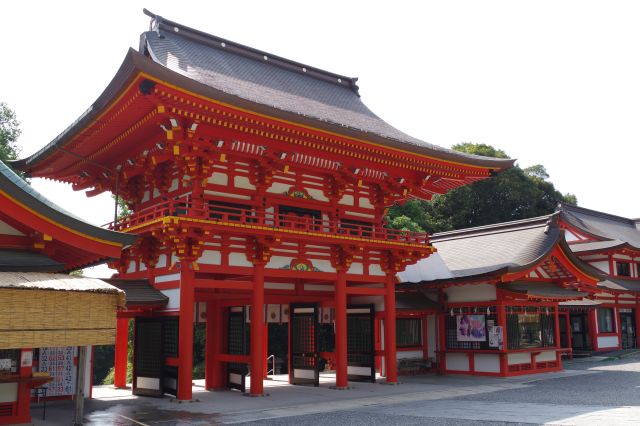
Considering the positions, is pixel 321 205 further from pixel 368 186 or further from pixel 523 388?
pixel 523 388

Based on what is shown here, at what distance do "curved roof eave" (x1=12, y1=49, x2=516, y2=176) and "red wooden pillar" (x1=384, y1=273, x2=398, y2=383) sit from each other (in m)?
4.96

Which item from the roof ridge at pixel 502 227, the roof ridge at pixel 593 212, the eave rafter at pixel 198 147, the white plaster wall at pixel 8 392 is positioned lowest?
the white plaster wall at pixel 8 392

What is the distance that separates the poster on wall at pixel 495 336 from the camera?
22062 millimetres

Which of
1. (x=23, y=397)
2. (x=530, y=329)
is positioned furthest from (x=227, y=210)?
(x=530, y=329)

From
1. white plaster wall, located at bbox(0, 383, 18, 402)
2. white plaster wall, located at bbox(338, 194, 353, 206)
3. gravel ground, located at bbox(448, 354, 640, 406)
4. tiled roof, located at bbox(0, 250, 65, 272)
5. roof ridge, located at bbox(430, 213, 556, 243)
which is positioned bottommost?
gravel ground, located at bbox(448, 354, 640, 406)

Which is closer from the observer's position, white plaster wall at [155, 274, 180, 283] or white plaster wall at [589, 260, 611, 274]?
white plaster wall at [155, 274, 180, 283]

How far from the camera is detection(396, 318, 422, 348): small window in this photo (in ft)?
78.9

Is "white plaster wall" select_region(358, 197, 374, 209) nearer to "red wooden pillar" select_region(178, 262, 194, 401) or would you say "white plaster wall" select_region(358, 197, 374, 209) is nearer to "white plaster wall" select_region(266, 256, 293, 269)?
"white plaster wall" select_region(266, 256, 293, 269)

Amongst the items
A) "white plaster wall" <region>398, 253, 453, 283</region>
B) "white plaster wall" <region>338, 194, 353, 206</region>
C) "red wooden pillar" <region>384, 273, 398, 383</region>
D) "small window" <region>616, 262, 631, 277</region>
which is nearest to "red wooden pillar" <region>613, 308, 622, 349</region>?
"small window" <region>616, 262, 631, 277</region>

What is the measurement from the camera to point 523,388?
61.9 ft

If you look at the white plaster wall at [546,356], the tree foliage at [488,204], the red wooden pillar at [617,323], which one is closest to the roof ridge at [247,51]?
the white plaster wall at [546,356]

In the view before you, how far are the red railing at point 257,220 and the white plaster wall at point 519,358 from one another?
20.0 ft

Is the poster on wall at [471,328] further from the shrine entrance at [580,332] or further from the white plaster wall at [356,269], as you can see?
the shrine entrance at [580,332]

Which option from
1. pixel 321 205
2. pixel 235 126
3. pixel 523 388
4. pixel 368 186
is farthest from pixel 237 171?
pixel 523 388
